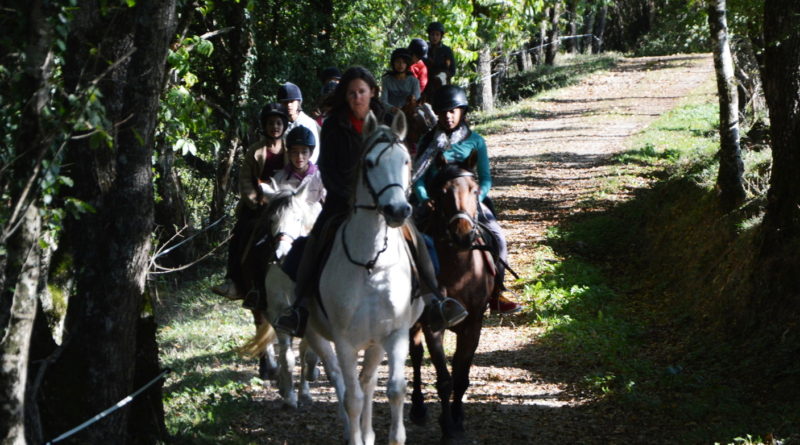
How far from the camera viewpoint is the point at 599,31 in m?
54.7

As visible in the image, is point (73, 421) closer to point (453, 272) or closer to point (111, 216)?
point (111, 216)

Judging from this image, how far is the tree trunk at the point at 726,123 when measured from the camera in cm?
1216

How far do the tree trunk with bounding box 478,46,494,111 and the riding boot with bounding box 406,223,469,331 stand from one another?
2231cm

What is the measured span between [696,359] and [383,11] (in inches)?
508

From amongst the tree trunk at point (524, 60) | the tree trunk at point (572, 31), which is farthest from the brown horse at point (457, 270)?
the tree trunk at point (572, 31)

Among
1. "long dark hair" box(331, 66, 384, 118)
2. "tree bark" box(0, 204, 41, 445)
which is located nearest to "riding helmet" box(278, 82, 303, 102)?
"long dark hair" box(331, 66, 384, 118)

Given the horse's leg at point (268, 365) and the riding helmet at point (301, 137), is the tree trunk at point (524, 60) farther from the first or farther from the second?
the riding helmet at point (301, 137)

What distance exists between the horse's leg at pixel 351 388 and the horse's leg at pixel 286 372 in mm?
2072

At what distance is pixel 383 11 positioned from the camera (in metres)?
20.2

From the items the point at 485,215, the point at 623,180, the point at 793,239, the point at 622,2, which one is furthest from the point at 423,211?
the point at 622,2

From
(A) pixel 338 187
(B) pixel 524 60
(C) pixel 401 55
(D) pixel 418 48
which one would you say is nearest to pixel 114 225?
(A) pixel 338 187

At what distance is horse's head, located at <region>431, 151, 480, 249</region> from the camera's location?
7516 millimetres

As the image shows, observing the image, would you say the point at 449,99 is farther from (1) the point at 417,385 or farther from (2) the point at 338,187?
(1) the point at 417,385

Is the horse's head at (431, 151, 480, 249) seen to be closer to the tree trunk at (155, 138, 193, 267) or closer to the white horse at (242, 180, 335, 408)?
the white horse at (242, 180, 335, 408)
